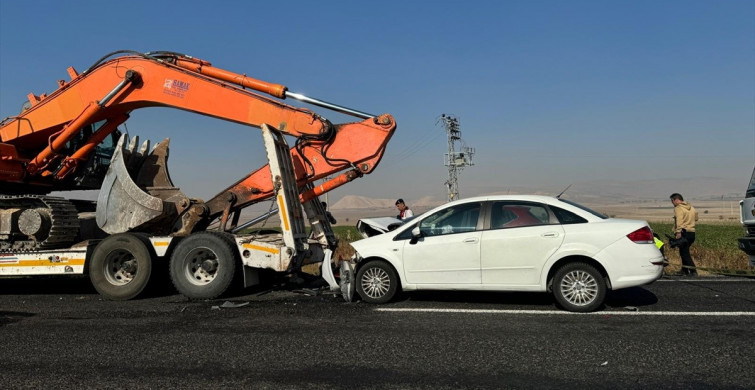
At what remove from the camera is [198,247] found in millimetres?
8555

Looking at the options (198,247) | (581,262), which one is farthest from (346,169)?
(581,262)

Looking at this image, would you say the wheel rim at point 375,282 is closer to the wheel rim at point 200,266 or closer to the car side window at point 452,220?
the car side window at point 452,220

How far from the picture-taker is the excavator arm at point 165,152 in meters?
9.11

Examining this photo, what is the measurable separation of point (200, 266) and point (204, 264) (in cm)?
13

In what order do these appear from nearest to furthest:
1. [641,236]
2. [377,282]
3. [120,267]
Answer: [641,236]
[377,282]
[120,267]

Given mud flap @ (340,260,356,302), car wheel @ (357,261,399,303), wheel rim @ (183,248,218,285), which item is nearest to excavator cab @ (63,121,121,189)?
wheel rim @ (183,248,218,285)

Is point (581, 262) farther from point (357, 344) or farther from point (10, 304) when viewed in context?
point (10, 304)

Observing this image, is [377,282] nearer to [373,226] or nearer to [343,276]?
[343,276]

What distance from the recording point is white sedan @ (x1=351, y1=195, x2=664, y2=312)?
276 inches

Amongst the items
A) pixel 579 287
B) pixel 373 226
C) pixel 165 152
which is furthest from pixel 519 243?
pixel 165 152

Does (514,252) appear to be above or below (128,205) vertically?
below

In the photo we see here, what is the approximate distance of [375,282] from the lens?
8039mm

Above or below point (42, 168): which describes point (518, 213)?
below

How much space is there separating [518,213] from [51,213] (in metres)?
7.44
